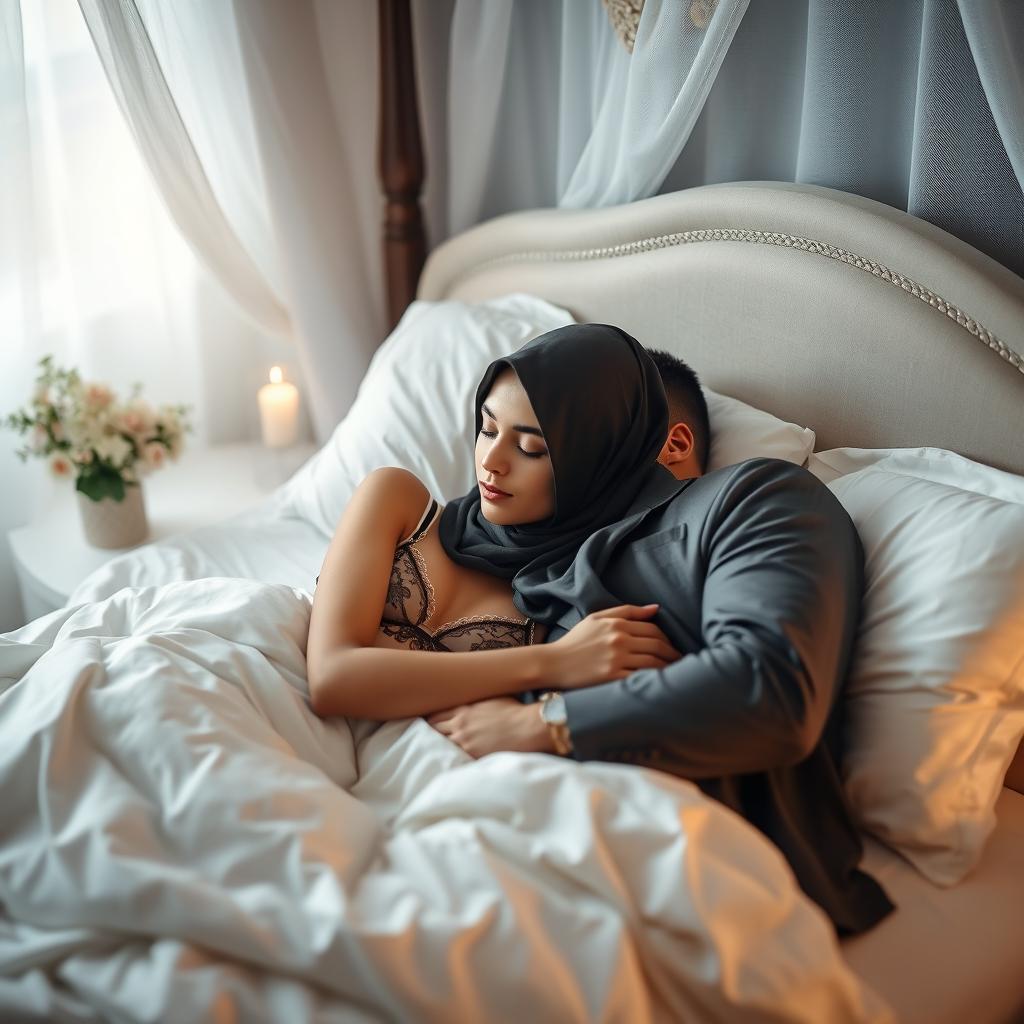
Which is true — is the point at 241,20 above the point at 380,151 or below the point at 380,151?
above

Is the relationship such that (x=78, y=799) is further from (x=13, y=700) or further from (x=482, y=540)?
(x=482, y=540)

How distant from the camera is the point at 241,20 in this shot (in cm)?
244

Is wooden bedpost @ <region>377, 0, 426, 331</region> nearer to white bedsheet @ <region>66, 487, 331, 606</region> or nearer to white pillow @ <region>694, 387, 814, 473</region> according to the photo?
white bedsheet @ <region>66, 487, 331, 606</region>

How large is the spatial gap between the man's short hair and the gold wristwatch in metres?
0.67

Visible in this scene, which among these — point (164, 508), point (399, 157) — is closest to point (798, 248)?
point (399, 157)

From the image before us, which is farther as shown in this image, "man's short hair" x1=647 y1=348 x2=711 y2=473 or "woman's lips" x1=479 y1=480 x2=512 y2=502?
"man's short hair" x1=647 y1=348 x2=711 y2=473

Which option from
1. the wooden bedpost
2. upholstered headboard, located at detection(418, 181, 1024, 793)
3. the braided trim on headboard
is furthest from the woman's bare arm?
the wooden bedpost

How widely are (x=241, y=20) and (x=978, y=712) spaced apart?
90.0 inches

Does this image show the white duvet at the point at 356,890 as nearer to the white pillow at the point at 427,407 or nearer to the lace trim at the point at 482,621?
the lace trim at the point at 482,621

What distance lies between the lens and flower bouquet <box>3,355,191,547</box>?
7.62 ft

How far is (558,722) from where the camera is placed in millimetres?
1314

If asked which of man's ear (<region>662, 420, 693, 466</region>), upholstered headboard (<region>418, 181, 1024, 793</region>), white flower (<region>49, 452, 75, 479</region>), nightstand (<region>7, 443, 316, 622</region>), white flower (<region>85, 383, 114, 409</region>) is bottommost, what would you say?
nightstand (<region>7, 443, 316, 622</region>)

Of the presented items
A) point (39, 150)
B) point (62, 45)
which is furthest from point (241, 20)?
point (39, 150)

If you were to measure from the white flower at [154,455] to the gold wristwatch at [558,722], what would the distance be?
144 centimetres
